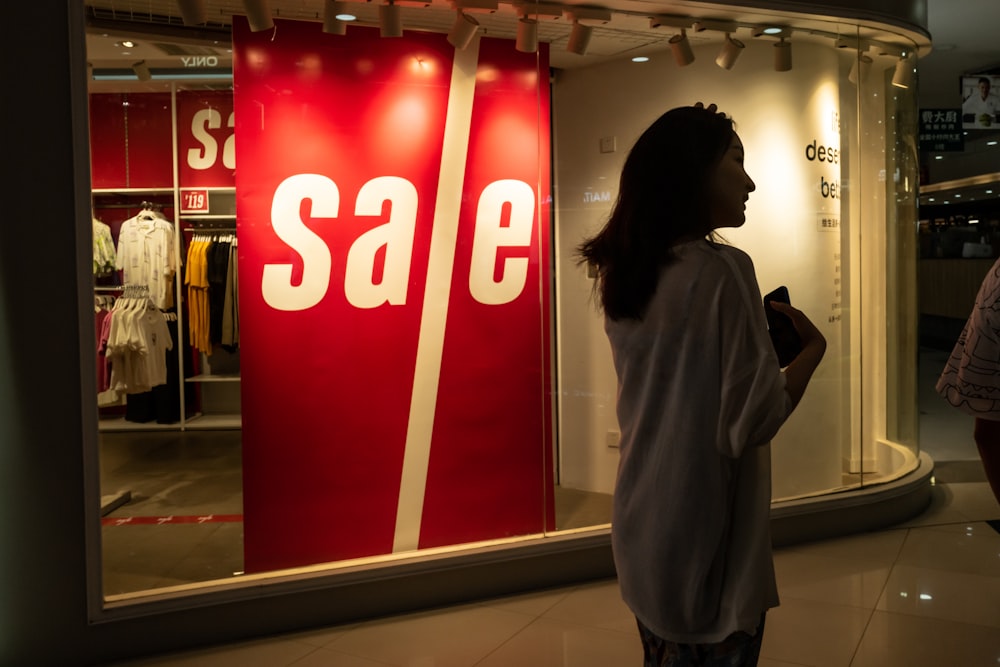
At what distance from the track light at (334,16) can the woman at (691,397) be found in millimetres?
2148

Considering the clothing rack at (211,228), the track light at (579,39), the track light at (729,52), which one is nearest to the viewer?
the track light at (579,39)

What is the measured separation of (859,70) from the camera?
14.1ft

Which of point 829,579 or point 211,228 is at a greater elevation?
point 211,228

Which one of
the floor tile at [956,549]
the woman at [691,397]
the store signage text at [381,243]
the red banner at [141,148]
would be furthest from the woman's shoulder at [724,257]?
the red banner at [141,148]

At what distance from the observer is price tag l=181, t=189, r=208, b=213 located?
5922 millimetres

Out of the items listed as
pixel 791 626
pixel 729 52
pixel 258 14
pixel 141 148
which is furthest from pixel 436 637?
Result: pixel 141 148

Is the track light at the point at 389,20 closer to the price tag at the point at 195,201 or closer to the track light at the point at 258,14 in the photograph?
the track light at the point at 258,14

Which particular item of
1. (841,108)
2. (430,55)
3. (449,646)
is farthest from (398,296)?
(841,108)

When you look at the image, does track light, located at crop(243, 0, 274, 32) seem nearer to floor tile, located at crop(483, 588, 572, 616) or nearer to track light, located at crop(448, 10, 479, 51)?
track light, located at crop(448, 10, 479, 51)

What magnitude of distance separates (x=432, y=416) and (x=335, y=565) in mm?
684

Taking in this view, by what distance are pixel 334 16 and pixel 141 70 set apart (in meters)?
1.32

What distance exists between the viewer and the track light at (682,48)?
3818 mm

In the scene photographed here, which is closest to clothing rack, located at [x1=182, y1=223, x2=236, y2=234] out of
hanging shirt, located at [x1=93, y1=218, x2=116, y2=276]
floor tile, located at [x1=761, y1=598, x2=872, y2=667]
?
hanging shirt, located at [x1=93, y1=218, x2=116, y2=276]

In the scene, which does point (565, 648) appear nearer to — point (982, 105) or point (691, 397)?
point (691, 397)
